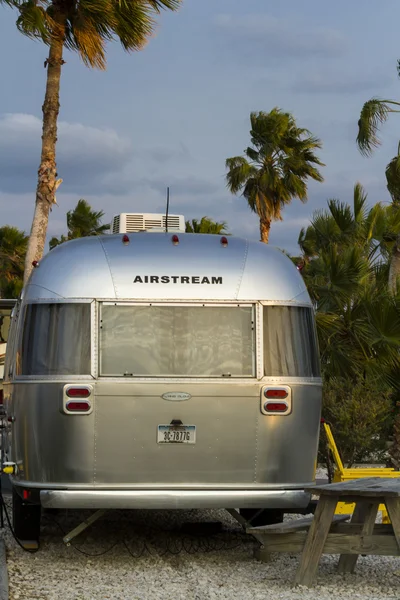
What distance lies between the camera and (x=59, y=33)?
18.8 metres

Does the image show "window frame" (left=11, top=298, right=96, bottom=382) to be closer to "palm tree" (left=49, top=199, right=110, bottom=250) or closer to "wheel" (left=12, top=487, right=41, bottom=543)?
"wheel" (left=12, top=487, right=41, bottom=543)

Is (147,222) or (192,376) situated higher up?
(147,222)

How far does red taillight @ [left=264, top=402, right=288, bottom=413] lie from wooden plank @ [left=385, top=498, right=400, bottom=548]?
123cm

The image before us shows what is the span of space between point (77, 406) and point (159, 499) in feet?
3.22

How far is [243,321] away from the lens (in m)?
8.53

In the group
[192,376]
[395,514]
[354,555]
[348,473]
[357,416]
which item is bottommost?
[354,555]

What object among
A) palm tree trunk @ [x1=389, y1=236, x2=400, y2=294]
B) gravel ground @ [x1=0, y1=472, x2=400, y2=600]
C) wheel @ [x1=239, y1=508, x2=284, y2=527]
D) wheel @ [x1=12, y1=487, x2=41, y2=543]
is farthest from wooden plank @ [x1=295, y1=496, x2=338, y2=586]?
palm tree trunk @ [x1=389, y1=236, x2=400, y2=294]

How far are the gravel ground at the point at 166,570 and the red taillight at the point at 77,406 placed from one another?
1.32 metres

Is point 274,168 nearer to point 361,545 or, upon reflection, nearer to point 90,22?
point 90,22

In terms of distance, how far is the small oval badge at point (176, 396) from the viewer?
27.3ft

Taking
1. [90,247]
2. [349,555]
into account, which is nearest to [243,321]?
[90,247]

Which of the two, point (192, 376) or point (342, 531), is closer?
point (342, 531)

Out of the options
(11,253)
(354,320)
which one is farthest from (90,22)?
(11,253)

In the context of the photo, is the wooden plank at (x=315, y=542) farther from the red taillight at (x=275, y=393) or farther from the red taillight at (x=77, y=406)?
the red taillight at (x=77, y=406)
